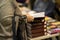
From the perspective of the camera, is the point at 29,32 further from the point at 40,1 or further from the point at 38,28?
the point at 40,1

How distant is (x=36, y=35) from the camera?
1.80 meters

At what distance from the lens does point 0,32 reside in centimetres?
157

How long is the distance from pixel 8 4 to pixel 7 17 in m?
0.13

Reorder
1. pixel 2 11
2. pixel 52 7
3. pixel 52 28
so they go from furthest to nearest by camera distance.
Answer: pixel 52 7, pixel 52 28, pixel 2 11

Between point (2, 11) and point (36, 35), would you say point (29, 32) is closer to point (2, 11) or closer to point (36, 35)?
point (36, 35)

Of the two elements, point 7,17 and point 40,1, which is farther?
point 40,1

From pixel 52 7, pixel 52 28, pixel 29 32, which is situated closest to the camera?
pixel 29 32

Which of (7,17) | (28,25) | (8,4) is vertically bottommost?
(28,25)

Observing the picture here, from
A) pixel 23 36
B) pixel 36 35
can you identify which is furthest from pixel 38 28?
pixel 23 36

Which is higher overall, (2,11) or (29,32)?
(2,11)

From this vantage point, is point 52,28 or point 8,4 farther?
point 52,28

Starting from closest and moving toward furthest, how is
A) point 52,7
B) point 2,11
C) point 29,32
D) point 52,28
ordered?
point 2,11
point 29,32
point 52,28
point 52,7

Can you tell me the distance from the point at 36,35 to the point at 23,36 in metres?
0.28

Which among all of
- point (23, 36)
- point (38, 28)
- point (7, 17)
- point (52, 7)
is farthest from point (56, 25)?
point (52, 7)
